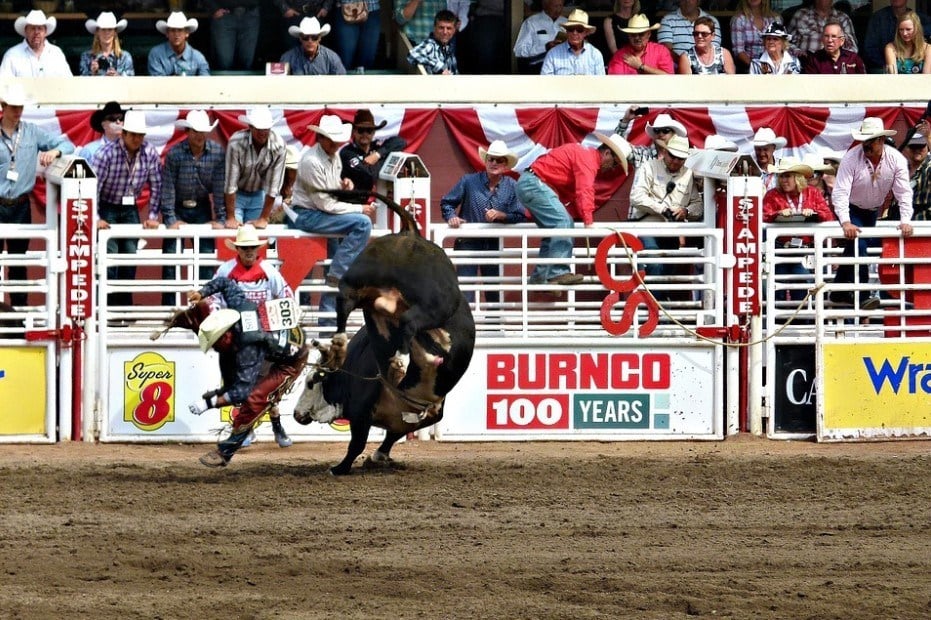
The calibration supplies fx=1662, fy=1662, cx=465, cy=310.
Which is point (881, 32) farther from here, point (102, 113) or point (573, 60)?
point (102, 113)

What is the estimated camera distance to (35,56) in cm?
1561

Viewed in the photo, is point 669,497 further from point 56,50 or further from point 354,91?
point 56,50

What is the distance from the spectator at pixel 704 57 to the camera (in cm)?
1669

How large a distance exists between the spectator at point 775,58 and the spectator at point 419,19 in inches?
132

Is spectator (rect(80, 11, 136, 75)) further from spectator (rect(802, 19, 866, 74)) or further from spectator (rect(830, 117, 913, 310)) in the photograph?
spectator (rect(802, 19, 866, 74))

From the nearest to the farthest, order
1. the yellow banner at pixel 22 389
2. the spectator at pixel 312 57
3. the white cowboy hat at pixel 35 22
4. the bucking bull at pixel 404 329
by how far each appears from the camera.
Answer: the bucking bull at pixel 404 329 < the yellow banner at pixel 22 389 < the white cowboy hat at pixel 35 22 < the spectator at pixel 312 57

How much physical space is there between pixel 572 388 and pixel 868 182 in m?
Result: 3.01

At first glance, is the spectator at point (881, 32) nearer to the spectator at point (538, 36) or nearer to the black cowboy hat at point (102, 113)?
the spectator at point (538, 36)

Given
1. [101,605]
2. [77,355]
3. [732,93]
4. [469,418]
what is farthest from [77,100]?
[101,605]

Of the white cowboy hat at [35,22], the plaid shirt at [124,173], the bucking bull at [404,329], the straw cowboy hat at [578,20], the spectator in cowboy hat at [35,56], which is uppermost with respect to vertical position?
the straw cowboy hat at [578,20]

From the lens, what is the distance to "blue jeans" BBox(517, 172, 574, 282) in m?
13.1

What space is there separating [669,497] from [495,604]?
308 cm

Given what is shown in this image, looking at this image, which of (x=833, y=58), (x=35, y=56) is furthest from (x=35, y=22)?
(x=833, y=58)

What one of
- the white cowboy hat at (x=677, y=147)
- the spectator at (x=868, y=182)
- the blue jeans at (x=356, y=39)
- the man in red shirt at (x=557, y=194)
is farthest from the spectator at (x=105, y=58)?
the spectator at (x=868, y=182)
